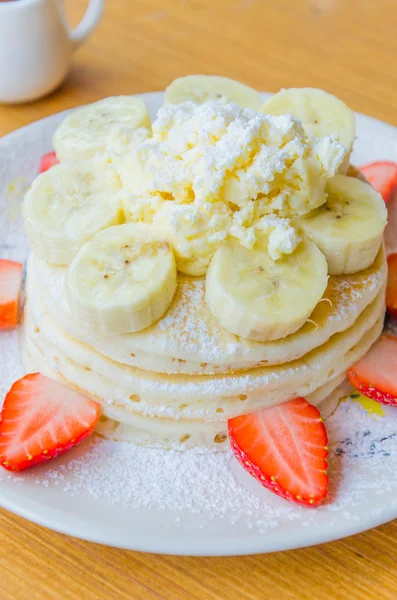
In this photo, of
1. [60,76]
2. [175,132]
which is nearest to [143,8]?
[60,76]

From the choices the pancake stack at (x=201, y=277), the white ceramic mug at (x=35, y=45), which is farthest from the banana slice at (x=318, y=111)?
the white ceramic mug at (x=35, y=45)

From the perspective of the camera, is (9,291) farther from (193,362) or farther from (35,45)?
(35,45)

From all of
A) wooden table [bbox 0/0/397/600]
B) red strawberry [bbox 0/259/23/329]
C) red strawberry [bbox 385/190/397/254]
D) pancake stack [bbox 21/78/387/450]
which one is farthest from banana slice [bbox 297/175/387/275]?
red strawberry [bbox 0/259/23/329]

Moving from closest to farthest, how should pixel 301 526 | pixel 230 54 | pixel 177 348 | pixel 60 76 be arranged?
pixel 301 526, pixel 177 348, pixel 60 76, pixel 230 54

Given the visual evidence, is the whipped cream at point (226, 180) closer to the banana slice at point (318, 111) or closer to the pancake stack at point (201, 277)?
the pancake stack at point (201, 277)

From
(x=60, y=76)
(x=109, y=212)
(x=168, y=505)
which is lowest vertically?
(x=168, y=505)

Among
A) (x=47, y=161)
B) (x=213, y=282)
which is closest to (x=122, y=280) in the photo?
(x=213, y=282)

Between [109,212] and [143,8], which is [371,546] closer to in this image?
[109,212]

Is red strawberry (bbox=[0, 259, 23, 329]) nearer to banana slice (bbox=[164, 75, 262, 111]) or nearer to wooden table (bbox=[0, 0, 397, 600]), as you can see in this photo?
wooden table (bbox=[0, 0, 397, 600])
